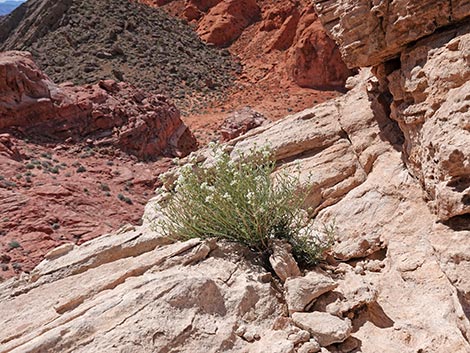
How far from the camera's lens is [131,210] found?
13898 mm

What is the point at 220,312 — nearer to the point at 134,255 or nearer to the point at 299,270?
the point at 299,270

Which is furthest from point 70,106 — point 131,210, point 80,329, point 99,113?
point 80,329

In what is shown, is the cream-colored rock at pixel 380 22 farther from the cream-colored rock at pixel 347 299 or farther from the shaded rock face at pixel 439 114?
the cream-colored rock at pixel 347 299

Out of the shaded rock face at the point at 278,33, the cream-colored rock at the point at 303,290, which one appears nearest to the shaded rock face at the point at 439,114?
the cream-colored rock at the point at 303,290

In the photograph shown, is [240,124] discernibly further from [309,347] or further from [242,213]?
[309,347]

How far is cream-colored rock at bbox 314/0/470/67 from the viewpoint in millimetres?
3740

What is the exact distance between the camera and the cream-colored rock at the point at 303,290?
2.89 m

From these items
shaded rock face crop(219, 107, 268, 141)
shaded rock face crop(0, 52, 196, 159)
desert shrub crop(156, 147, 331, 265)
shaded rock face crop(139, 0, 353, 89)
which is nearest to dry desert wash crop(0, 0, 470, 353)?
desert shrub crop(156, 147, 331, 265)

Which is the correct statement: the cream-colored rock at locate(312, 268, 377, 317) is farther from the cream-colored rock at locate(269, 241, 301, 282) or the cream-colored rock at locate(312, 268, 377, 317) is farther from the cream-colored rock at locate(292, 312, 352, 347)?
the cream-colored rock at locate(269, 241, 301, 282)

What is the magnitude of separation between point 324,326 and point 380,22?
3.06 meters

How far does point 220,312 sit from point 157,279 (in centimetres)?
49

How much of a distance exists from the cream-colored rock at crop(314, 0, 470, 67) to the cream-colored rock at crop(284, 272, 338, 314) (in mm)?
2482

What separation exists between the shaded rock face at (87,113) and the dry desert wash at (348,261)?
13.6 metres

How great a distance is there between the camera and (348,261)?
386 centimetres
